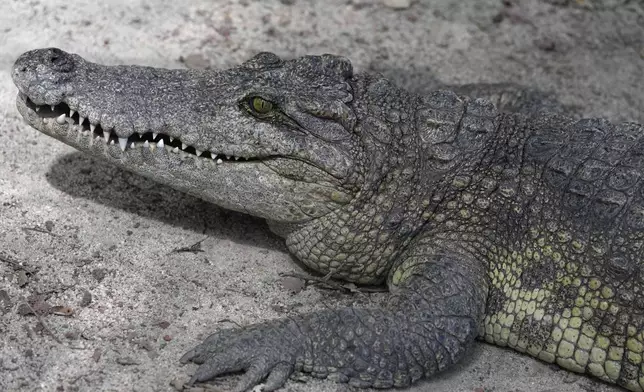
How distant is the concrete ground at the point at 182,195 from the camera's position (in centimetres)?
389

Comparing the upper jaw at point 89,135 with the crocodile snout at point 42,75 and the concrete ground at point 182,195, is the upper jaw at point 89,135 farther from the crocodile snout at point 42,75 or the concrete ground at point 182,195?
the concrete ground at point 182,195

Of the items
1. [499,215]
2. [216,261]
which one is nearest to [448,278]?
[499,215]

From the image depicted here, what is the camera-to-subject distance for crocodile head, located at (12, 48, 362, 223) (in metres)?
4.30

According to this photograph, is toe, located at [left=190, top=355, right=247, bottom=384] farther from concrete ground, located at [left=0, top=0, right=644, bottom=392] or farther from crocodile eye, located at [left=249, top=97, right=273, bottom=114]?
crocodile eye, located at [left=249, top=97, right=273, bottom=114]

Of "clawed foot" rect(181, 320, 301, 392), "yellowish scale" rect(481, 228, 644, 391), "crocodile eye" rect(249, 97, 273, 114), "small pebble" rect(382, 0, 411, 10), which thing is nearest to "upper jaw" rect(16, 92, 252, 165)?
"crocodile eye" rect(249, 97, 273, 114)

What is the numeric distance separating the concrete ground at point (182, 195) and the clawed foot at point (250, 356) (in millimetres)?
81

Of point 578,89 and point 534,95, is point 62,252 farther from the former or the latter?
point 578,89

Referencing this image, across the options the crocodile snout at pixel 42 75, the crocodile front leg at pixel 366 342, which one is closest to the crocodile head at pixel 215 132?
the crocodile snout at pixel 42 75

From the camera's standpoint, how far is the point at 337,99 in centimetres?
443

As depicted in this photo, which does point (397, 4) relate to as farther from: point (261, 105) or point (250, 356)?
point (250, 356)

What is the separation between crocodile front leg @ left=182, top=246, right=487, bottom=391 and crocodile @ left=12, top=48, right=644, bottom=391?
0.01 metres

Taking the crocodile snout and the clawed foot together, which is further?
the crocodile snout

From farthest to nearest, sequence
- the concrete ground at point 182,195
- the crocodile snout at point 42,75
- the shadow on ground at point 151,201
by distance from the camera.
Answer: the shadow on ground at point 151,201 < the crocodile snout at point 42,75 < the concrete ground at point 182,195

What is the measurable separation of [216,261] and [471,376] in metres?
1.54
